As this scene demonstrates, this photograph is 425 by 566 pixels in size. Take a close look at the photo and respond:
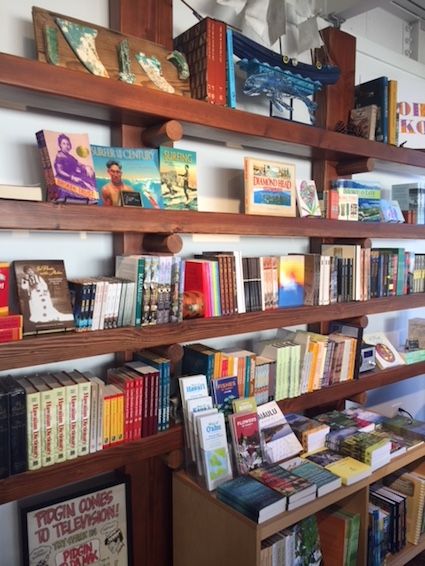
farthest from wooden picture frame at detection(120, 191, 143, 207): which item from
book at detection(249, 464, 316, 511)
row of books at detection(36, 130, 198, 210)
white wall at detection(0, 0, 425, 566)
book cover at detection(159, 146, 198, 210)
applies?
book at detection(249, 464, 316, 511)

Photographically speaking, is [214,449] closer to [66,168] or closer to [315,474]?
[315,474]

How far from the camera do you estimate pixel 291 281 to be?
188 centimetres

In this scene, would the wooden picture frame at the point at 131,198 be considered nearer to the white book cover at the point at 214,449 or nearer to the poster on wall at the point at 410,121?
the white book cover at the point at 214,449

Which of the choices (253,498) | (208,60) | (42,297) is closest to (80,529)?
(253,498)

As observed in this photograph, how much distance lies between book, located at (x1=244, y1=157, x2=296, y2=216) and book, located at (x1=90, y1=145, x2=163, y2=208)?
0.38 m

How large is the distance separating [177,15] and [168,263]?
0.96m

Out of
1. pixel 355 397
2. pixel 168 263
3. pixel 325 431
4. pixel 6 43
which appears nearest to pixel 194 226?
pixel 168 263

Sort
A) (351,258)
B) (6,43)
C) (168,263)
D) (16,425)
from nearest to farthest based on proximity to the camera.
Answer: (16,425) < (6,43) < (168,263) < (351,258)

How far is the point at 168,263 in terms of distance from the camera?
1472 millimetres

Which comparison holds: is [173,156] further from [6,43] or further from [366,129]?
[366,129]

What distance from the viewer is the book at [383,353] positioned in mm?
2229

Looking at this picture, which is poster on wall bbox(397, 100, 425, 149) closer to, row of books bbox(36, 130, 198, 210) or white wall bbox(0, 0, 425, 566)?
white wall bbox(0, 0, 425, 566)

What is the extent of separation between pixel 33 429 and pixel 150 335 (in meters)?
0.41

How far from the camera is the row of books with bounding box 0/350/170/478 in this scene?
1.24 m
